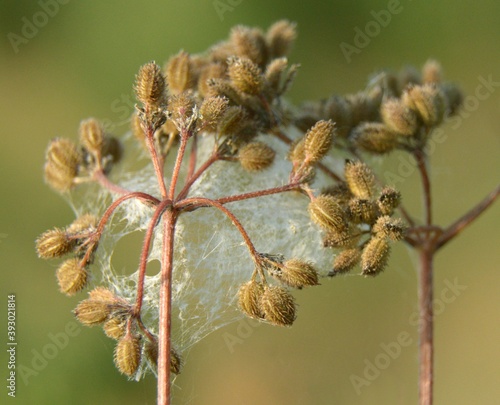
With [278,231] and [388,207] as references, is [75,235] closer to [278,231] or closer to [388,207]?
[278,231]

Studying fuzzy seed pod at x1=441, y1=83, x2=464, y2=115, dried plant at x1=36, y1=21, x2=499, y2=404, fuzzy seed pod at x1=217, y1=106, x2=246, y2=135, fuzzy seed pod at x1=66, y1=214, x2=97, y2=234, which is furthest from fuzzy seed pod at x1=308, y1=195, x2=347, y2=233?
fuzzy seed pod at x1=441, y1=83, x2=464, y2=115

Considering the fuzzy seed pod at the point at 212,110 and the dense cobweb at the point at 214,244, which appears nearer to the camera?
the fuzzy seed pod at the point at 212,110

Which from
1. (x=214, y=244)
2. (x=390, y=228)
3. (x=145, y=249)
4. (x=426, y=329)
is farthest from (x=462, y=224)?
(x=145, y=249)

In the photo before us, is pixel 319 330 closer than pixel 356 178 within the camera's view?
No

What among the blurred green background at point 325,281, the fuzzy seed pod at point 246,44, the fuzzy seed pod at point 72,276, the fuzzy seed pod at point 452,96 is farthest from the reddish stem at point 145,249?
the blurred green background at point 325,281

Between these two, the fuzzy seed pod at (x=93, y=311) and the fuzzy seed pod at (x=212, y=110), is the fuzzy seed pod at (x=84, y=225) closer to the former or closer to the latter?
the fuzzy seed pod at (x=93, y=311)

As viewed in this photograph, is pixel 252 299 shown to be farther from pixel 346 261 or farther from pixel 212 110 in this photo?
pixel 212 110

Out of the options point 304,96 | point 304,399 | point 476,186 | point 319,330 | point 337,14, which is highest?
point 337,14

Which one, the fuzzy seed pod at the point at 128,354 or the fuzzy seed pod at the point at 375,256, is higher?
the fuzzy seed pod at the point at 128,354

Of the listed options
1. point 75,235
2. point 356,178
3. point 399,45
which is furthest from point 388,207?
point 399,45
